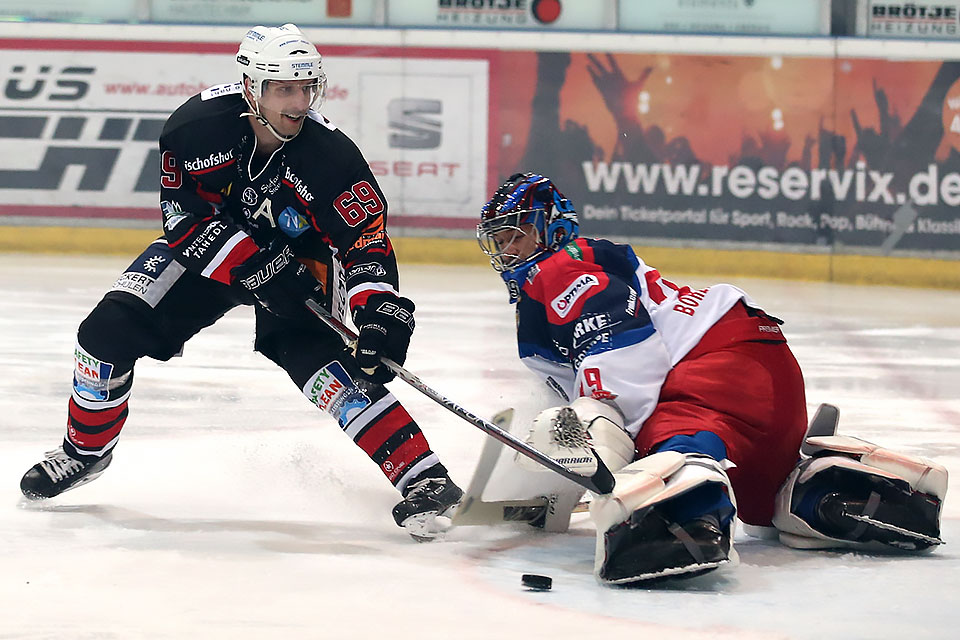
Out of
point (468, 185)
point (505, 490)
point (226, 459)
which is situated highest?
point (505, 490)

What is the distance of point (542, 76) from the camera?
933cm

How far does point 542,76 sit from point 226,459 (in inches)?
227

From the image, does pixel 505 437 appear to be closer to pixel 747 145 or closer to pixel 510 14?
pixel 747 145

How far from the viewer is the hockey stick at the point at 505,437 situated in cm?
281

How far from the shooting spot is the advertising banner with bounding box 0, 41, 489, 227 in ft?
30.7

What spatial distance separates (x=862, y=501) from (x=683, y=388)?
45 centimetres

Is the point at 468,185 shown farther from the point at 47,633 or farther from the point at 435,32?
the point at 47,633

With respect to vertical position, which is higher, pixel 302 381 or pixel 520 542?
pixel 302 381

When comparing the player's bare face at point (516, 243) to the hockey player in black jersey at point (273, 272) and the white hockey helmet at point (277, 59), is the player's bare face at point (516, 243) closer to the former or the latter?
the hockey player in black jersey at point (273, 272)

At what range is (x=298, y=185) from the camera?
3.31m

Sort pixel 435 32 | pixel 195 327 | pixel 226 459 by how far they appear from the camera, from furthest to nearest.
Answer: pixel 435 32
pixel 226 459
pixel 195 327

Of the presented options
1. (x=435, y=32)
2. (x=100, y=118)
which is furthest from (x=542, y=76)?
(x=100, y=118)

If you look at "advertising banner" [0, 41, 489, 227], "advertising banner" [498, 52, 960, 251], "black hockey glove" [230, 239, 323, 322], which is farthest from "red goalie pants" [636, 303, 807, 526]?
"advertising banner" [0, 41, 489, 227]

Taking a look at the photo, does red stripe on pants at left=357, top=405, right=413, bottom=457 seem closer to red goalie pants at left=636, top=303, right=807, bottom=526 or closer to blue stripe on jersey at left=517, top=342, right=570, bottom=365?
blue stripe on jersey at left=517, top=342, right=570, bottom=365
